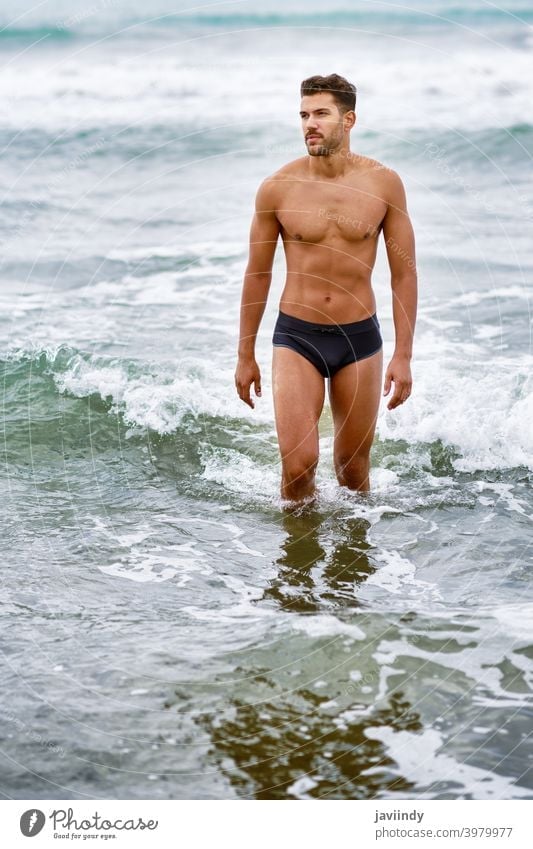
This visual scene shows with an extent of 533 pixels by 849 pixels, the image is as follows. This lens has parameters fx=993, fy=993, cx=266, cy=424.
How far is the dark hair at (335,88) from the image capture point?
5922 millimetres

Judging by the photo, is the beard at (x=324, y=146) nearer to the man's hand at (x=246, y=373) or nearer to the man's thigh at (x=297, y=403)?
the man's thigh at (x=297, y=403)

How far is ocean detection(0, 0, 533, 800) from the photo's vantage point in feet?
13.3

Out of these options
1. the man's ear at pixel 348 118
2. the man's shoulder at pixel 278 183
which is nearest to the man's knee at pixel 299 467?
the man's shoulder at pixel 278 183

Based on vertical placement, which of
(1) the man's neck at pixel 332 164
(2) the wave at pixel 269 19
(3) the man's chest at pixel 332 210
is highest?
(2) the wave at pixel 269 19

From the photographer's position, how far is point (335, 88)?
5.94 m

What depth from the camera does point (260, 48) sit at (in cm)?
2933

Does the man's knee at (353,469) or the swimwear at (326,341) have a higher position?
the swimwear at (326,341)

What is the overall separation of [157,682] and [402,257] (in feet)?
10.1

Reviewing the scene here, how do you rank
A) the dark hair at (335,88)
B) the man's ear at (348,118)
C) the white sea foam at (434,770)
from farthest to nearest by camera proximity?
the man's ear at (348,118) < the dark hair at (335,88) < the white sea foam at (434,770)

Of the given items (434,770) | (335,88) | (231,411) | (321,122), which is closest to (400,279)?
(321,122)

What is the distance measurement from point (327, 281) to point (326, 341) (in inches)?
15.0

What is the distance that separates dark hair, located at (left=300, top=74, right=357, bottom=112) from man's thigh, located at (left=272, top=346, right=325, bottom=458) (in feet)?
5.06

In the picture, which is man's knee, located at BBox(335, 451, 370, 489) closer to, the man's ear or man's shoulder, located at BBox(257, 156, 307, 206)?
man's shoulder, located at BBox(257, 156, 307, 206)

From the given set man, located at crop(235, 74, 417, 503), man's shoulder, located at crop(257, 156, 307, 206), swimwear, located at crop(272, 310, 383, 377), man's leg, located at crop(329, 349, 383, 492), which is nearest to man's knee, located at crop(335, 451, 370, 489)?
man's leg, located at crop(329, 349, 383, 492)
